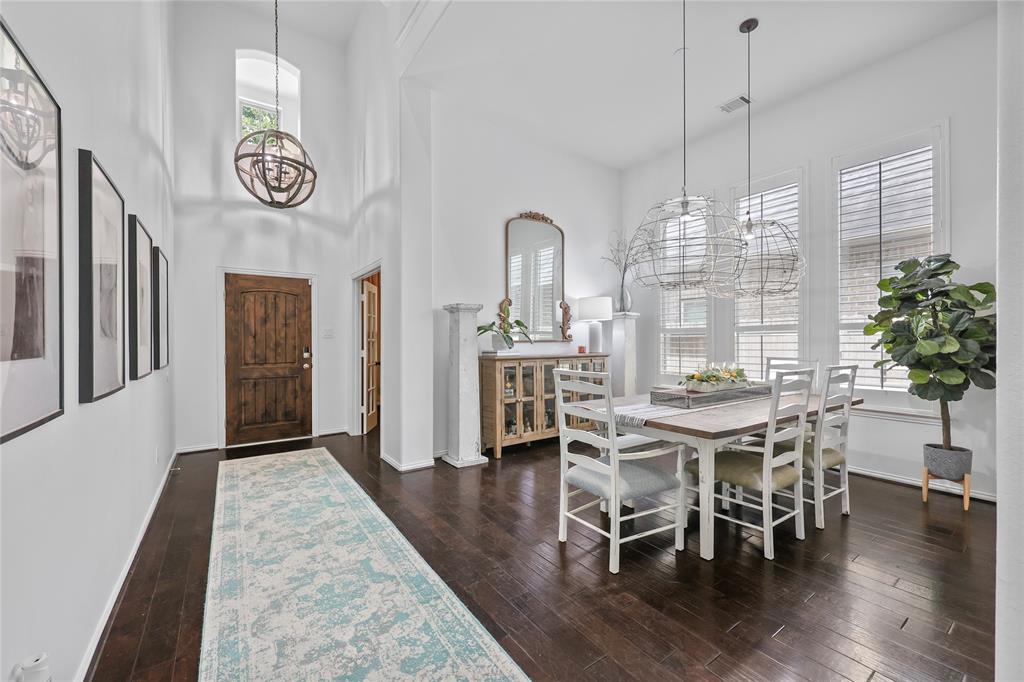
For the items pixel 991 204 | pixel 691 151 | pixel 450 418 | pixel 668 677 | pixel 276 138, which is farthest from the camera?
pixel 691 151

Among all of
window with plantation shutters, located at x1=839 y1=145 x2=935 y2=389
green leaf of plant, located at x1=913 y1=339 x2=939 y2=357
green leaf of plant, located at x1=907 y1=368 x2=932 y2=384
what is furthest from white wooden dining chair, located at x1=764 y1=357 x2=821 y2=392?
green leaf of plant, located at x1=913 y1=339 x2=939 y2=357

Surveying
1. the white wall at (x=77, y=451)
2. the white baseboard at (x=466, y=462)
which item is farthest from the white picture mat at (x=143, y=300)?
the white baseboard at (x=466, y=462)

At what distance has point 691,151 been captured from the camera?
17.8 feet

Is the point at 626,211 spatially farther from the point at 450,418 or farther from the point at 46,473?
the point at 46,473

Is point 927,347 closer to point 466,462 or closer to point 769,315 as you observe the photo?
point 769,315

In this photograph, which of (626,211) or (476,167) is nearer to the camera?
(476,167)

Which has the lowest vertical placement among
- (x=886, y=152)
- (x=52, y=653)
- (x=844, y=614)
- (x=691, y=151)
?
(x=844, y=614)

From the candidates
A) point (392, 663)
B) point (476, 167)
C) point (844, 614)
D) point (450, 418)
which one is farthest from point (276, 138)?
point (844, 614)

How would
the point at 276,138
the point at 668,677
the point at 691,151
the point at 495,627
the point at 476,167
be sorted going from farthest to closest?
the point at 691,151, the point at 476,167, the point at 276,138, the point at 495,627, the point at 668,677

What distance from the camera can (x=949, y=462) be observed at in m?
3.23

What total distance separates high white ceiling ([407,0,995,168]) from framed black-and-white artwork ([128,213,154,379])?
2.52 meters

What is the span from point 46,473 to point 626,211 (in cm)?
617

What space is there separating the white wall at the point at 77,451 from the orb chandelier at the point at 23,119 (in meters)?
0.13

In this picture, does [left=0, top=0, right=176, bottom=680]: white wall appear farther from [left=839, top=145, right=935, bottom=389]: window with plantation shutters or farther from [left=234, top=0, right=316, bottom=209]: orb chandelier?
[left=839, top=145, right=935, bottom=389]: window with plantation shutters
